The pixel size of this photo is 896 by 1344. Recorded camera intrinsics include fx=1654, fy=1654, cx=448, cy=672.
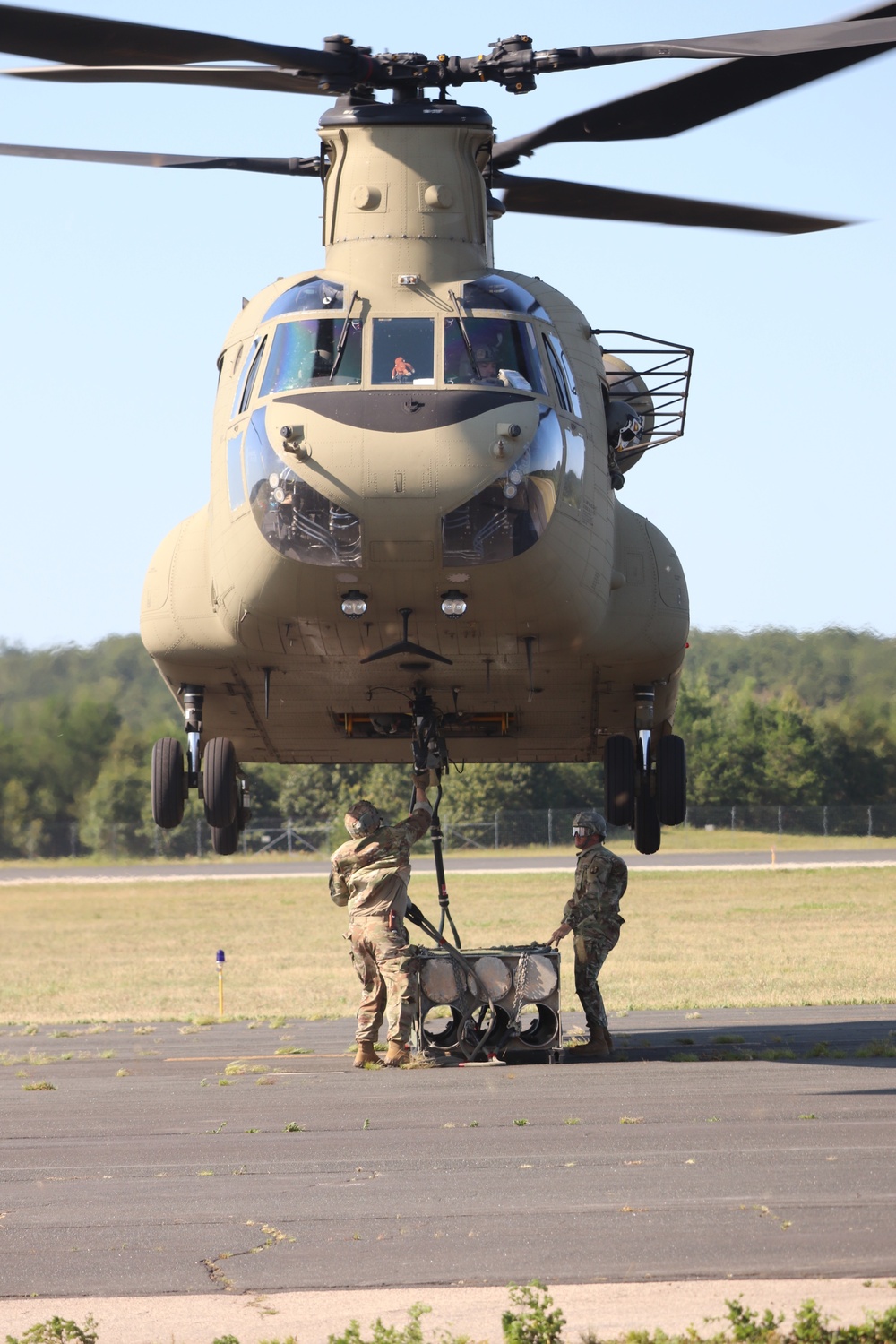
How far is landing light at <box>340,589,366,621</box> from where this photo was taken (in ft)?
36.8

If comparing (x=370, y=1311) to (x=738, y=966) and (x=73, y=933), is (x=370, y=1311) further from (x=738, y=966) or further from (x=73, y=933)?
(x=73, y=933)

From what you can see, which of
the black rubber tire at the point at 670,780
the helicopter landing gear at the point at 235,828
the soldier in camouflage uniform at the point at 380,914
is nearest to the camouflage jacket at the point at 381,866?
the soldier in camouflage uniform at the point at 380,914

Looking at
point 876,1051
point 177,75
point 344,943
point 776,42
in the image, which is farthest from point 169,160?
point 344,943

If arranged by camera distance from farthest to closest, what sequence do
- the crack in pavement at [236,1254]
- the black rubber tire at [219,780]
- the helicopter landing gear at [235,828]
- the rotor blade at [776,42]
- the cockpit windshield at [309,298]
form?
the helicopter landing gear at [235,828], the black rubber tire at [219,780], the cockpit windshield at [309,298], the rotor blade at [776,42], the crack in pavement at [236,1254]

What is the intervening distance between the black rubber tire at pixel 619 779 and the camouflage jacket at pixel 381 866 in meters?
1.65

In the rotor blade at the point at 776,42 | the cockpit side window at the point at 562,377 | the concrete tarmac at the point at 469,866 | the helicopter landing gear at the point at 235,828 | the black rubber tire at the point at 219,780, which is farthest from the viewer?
the concrete tarmac at the point at 469,866

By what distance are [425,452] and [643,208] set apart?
203 inches

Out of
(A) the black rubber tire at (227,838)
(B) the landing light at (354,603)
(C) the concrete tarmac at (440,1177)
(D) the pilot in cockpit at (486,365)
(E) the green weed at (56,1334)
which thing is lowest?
(C) the concrete tarmac at (440,1177)

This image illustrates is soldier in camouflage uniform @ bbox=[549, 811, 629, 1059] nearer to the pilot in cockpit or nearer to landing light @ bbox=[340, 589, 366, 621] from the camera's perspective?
landing light @ bbox=[340, 589, 366, 621]

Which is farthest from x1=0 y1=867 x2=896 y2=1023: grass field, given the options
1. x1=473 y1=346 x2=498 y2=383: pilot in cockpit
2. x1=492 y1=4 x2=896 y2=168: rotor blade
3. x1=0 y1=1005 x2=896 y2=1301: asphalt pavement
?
x1=492 y1=4 x2=896 y2=168: rotor blade

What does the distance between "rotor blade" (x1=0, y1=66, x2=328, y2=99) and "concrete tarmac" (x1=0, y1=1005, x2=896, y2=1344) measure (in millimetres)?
6981

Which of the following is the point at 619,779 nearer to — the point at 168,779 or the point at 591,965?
the point at 591,965

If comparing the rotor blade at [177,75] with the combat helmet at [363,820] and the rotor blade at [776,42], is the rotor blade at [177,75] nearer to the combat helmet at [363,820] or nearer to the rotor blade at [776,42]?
the rotor blade at [776,42]

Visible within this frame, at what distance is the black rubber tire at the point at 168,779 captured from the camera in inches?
561
